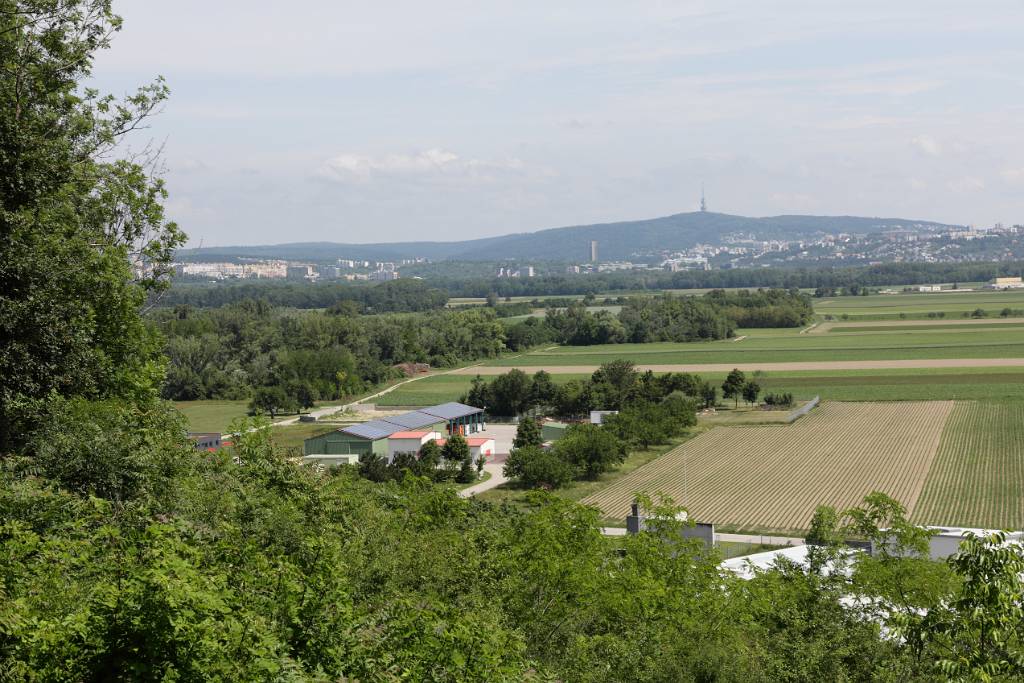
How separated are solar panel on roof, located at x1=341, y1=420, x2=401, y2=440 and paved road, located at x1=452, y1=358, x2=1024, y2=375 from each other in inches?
1416


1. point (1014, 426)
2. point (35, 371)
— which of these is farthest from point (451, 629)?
point (1014, 426)

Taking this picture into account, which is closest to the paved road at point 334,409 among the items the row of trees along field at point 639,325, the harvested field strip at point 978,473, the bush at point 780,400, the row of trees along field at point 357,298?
the row of trees along field at point 639,325

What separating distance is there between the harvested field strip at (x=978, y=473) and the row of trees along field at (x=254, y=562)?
20.0 meters

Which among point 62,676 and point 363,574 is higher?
point 62,676

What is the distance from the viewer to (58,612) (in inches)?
365

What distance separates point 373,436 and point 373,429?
1.87 meters

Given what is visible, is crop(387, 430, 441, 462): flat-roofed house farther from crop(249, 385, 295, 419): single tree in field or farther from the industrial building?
crop(249, 385, 295, 419): single tree in field

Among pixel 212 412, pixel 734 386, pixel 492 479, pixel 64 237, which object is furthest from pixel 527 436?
pixel 64 237

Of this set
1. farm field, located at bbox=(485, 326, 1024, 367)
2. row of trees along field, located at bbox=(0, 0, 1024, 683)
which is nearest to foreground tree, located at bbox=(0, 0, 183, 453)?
row of trees along field, located at bbox=(0, 0, 1024, 683)

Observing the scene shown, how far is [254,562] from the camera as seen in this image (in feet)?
36.8

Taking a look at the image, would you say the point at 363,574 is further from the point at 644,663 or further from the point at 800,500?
the point at 800,500

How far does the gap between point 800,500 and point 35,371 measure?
33.1 meters

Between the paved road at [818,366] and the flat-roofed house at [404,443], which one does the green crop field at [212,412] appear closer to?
the flat-roofed house at [404,443]

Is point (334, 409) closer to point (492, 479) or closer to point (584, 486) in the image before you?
point (492, 479)
